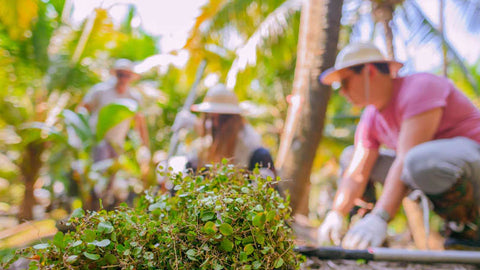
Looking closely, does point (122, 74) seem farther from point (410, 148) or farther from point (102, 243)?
point (102, 243)

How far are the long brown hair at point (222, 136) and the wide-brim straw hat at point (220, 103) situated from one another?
5cm

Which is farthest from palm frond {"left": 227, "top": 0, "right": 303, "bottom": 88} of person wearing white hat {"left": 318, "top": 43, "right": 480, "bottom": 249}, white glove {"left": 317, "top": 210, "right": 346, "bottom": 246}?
white glove {"left": 317, "top": 210, "right": 346, "bottom": 246}

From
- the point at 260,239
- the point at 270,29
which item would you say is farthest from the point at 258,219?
the point at 270,29

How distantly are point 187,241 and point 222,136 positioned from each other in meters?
1.22

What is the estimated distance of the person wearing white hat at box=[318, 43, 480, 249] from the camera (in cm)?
145

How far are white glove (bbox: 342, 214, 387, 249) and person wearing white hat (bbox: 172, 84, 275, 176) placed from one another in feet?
1.90

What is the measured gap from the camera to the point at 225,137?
6.26 feet

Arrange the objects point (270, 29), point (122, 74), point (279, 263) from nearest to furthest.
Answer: point (279, 263) < point (122, 74) < point (270, 29)

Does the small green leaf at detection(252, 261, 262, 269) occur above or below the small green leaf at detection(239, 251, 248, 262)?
below

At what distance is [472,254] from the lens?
45.6 inches

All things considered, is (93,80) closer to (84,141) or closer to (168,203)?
(84,141)

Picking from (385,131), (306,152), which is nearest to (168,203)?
(306,152)

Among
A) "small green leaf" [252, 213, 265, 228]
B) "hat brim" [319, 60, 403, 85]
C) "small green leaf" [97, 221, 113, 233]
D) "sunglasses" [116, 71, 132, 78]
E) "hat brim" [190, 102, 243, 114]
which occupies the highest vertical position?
"sunglasses" [116, 71, 132, 78]

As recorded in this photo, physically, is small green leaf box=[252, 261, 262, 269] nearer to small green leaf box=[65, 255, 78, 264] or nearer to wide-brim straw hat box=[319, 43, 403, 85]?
small green leaf box=[65, 255, 78, 264]
